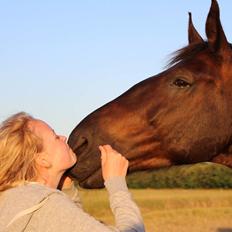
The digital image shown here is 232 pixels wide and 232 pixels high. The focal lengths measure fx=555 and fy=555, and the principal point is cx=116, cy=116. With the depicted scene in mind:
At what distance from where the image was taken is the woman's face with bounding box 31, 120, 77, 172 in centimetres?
264

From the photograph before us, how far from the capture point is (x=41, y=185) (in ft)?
8.33

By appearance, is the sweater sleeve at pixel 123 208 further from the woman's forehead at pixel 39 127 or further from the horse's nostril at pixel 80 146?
the horse's nostril at pixel 80 146

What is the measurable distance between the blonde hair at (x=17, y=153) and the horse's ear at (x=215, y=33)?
2.54m

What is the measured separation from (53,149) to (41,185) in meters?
0.20

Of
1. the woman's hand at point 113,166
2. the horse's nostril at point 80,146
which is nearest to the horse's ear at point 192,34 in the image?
the horse's nostril at point 80,146

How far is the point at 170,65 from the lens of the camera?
190 inches

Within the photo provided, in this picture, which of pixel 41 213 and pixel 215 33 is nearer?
pixel 41 213

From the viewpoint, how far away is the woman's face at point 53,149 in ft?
8.66

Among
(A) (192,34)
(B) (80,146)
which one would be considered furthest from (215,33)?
(B) (80,146)

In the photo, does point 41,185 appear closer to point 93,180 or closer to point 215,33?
point 93,180

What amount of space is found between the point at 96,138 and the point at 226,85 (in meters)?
1.19

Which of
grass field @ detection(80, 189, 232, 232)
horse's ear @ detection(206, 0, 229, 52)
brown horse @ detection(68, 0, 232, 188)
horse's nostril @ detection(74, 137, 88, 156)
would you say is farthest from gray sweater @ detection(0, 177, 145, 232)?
grass field @ detection(80, 189, 232, 232)

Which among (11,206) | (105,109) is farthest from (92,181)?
(11,206)

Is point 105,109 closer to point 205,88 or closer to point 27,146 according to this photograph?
point 205,88
